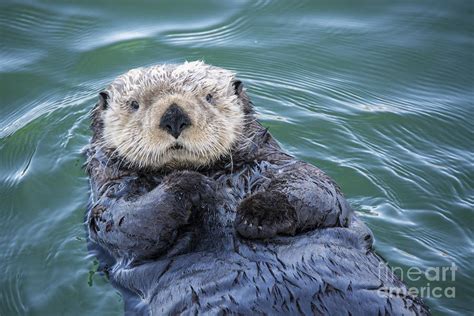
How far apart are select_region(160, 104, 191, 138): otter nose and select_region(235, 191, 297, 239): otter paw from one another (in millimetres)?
637

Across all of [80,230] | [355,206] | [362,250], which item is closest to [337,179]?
[355,206]

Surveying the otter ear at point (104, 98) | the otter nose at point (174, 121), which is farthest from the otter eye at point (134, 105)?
the otter nose at point (174, 121)

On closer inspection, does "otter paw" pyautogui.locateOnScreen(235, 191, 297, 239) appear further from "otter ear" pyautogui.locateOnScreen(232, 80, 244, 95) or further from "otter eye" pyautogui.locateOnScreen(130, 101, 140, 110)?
"otter ear" pyautogui.locateOnScreen(232, 80, 244, 95)

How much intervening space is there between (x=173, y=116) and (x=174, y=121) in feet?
0.10

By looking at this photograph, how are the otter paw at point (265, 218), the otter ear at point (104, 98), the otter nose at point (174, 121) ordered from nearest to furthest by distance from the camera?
the otter paw at point (265, 218) < the otter nose at point (174, 121) < the otter ear at point (104, 98)

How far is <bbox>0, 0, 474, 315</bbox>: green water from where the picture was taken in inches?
190

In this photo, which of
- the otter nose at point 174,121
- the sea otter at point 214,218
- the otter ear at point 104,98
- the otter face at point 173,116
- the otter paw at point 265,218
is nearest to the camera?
the sea otter at point 214,218

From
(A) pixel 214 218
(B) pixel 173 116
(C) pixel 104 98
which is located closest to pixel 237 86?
(C) pixel 104 98

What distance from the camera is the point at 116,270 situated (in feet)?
14.1

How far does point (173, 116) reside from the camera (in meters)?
4.18

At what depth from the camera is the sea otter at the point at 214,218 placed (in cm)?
365

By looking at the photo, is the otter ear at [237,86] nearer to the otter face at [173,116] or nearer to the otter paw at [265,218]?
the otter face at [173,116]

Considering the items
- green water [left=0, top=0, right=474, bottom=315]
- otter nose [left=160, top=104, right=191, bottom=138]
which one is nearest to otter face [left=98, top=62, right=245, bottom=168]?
otter nose [left=160, top=104, right=191, bottom=138]

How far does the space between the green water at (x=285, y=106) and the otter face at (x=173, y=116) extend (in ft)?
2.73
